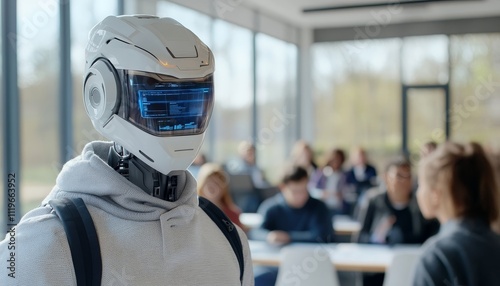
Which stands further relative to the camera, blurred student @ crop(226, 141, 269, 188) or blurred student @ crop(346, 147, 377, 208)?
blurred student @ crop(346, 147, 377, 208)

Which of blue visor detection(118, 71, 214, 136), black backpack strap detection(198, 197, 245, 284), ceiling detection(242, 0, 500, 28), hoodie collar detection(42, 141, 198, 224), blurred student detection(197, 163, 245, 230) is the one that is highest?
ceiling detection(242, 0, 500, 28)

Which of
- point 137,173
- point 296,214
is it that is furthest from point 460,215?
point 296,214

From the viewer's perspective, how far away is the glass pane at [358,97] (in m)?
12.2

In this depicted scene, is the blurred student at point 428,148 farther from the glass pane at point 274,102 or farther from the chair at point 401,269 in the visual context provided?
the glass pane at point 274,102

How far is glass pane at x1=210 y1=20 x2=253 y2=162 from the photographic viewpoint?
9.09 metres

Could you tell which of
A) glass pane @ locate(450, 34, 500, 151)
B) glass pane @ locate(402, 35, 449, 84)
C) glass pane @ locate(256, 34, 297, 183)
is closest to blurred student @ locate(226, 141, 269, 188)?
glass pane @ locate(256, 34, 297, 183)

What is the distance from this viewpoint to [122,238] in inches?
47.3

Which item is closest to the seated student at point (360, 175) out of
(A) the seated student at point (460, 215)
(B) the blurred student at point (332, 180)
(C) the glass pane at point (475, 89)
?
(B) the blurred student at point (332, 180)

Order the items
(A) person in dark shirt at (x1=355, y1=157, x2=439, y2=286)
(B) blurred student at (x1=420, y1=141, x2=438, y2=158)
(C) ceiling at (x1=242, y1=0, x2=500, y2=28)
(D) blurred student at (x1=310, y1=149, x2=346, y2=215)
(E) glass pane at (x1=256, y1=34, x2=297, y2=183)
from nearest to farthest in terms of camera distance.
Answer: (A) person in dark shirt at (x1=355, y1=157, x2=439, y2=286), (B) blurred student at (x1=420, y1=141, x2=438, y2=158), (D) blurred student at (x1=310, y1=149, x2=346, y2=215), (C) ceiling at (x1=242, y1=0, x2=500, y2=28), (E) glass pane at (x1=256, y1=34, x2=297, y2=183)

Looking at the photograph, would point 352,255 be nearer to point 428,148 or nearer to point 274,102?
point 428,148

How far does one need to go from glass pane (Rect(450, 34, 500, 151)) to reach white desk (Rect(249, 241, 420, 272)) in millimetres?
7288

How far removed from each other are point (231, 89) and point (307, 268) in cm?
564

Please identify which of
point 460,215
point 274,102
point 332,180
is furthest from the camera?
point 274,102

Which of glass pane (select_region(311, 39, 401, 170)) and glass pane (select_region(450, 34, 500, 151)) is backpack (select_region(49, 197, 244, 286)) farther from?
glass pane (select_region(311, 39, 401, 170))
